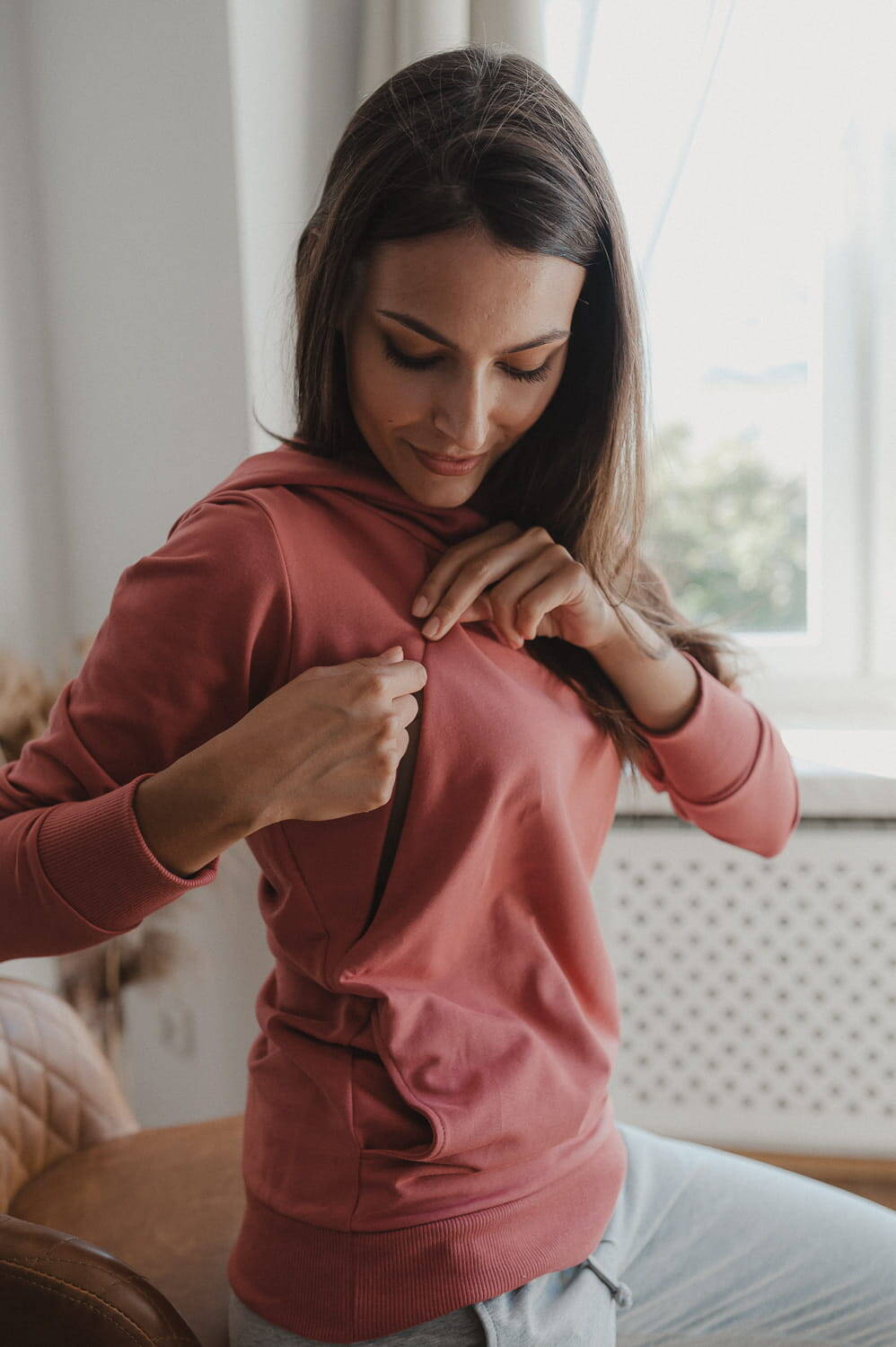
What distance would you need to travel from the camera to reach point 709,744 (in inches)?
37.9

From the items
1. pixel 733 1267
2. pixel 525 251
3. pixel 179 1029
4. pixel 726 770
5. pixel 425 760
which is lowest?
pixel 179 1029

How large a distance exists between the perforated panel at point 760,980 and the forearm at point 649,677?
85 centimetres

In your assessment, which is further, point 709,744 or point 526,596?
point 709,744

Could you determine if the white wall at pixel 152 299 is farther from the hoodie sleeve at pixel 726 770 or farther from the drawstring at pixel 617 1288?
the drawstring at pixel 617 1288

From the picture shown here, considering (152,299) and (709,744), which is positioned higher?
(152,299)

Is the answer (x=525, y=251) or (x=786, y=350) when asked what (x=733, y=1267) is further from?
(x=786, y=350)

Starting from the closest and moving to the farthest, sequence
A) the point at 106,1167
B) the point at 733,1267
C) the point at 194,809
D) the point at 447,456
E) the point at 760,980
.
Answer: the point at 194,809, the point at 447,456, the point at 733,1267, the point at 106,1167, the point at 760,980

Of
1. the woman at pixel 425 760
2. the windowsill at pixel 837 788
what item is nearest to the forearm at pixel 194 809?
the woman at pixel 425 760

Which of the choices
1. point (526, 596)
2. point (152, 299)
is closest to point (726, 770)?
point (526, 596)

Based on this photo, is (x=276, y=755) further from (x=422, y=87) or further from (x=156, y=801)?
(x=422, y=87)

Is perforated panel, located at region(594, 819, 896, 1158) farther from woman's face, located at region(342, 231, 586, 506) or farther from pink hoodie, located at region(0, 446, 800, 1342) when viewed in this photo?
woman's face, located at region(342, 231, 586, 506)

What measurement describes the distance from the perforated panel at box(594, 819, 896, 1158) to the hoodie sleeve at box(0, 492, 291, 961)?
3.75 ft

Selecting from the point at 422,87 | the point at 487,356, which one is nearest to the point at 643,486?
the point at 487,356

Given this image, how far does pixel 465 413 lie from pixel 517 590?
0.48 feet
